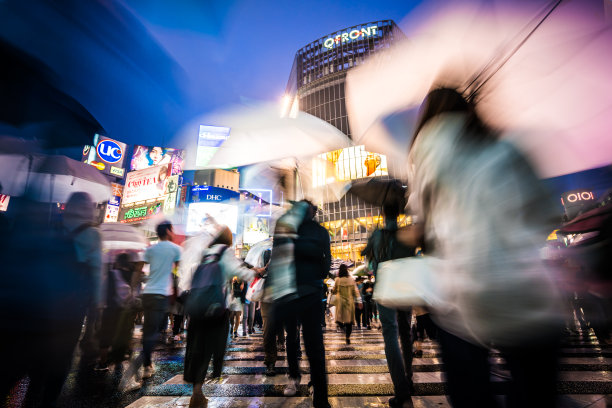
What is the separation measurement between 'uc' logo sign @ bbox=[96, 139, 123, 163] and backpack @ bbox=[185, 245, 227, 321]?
3364 cm

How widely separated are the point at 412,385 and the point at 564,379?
5.98 feet

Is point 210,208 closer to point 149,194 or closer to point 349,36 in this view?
point 149,194

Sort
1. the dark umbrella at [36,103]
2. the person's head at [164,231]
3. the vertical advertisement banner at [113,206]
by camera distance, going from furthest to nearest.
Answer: the vertical advertisement banner at [113,206], the person's head at [164,231], the dark umbrella at [36,103]

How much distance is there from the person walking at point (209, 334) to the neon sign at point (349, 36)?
7189 cm

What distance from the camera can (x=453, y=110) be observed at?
1.28 m

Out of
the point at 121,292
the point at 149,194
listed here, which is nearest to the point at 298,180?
the point at 121,292

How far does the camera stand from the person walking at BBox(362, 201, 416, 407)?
8.21ft

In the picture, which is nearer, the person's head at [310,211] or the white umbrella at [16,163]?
the white umbrella at [16,163]

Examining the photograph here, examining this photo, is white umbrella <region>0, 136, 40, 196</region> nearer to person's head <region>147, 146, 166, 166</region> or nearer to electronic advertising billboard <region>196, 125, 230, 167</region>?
person's head <region>147, 146, 166, 166</region>

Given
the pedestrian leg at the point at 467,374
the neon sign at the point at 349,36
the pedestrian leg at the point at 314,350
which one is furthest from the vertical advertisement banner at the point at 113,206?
the neon sign at the point at 349,36

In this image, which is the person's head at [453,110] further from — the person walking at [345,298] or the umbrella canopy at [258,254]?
the person walking at [345,298]

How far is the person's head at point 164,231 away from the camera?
13.3ft

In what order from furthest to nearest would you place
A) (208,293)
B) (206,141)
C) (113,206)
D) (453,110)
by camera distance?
(206,141) < (113,206) < (208,293) < (453,110)

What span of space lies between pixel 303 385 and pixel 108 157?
3462cm
